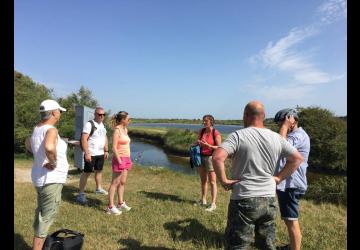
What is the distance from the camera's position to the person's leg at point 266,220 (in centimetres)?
328

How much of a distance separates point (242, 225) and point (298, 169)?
4.47 feet

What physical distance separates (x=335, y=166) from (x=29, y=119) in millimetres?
18712

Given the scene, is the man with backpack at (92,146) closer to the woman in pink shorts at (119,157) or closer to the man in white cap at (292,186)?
the woman in pink shorts at (119,157)

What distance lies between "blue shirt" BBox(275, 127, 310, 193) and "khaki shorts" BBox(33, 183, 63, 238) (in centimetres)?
278

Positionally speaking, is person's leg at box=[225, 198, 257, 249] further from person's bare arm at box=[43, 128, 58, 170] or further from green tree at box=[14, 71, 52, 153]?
green tree at box=[14, 71, 52, 153]

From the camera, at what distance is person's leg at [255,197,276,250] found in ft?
10.8

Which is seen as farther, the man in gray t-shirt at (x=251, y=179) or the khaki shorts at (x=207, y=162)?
the khaki shorts at (x=207, y=162)

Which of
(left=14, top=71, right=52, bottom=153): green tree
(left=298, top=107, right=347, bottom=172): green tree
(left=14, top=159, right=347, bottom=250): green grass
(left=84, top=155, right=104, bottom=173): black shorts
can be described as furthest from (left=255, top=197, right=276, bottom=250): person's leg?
(left=14, top=71, right=52, bottom=153): green tree

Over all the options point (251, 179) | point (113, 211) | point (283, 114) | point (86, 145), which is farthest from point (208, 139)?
point (251, 179)

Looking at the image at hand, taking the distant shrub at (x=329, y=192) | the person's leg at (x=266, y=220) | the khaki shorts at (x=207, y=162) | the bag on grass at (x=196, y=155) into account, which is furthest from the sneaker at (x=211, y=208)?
the distant shrub at (x=329, y=192)

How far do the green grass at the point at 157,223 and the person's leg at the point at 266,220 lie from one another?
160cm

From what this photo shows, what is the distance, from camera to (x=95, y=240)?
197 inches
